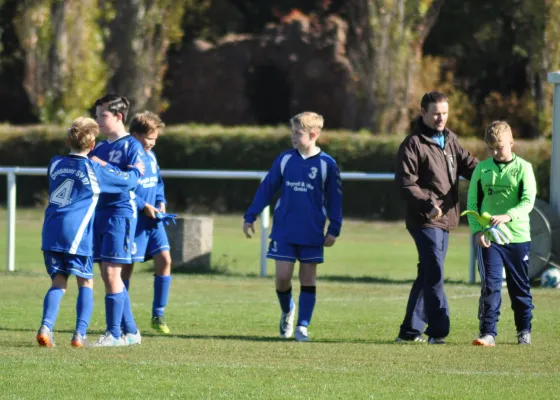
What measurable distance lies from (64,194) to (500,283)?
3.15 meters

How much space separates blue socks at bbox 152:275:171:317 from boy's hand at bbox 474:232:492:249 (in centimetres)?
246

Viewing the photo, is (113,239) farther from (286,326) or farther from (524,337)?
(524,337)

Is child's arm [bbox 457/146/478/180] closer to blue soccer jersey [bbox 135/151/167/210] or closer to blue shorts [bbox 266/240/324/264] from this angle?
blue shorts [bbox 266/240/324/264]

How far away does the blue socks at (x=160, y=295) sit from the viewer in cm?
1000

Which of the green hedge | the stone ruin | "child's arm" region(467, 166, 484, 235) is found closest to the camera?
"child's arm" region(467, 166, 484, 235)

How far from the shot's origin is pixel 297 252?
9.68 metres

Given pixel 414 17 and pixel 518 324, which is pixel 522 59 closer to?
pixel 414 17

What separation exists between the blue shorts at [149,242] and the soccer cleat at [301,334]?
50.7 inches

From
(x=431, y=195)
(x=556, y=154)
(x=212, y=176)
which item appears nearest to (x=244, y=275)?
(x=212, y=176)

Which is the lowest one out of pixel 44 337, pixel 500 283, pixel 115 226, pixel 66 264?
pixel 44 337

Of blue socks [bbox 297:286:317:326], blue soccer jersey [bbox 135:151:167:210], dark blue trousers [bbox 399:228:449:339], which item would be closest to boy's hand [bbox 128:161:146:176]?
blue soccer jersey [bbox 135:151:167:210]

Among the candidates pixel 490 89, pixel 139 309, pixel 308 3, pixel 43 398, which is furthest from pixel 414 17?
pixel 43 398

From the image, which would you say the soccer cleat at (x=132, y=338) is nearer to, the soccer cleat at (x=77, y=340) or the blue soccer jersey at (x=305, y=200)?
the soccer cleat at (x=77, y=340)

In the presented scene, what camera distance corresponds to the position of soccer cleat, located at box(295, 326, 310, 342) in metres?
9.48
